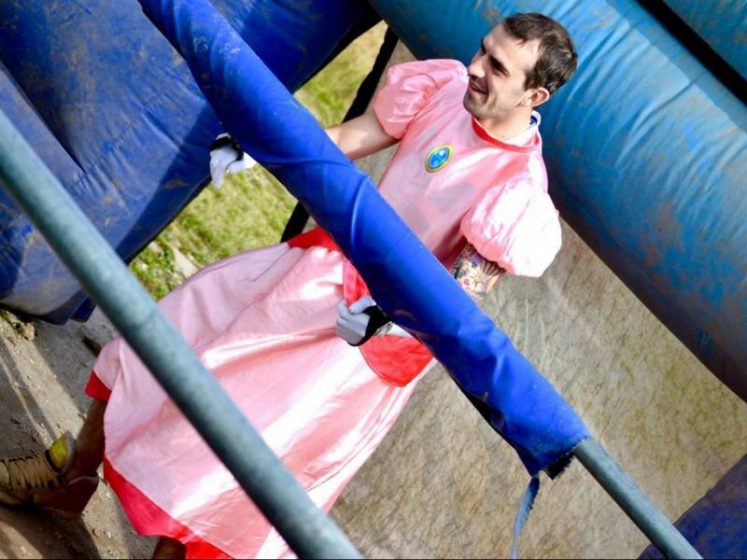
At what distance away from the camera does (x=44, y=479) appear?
9.17ft

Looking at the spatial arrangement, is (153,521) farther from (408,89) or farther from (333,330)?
(408,89)

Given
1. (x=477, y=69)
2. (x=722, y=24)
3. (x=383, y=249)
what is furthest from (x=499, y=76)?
(x=383, y=249)

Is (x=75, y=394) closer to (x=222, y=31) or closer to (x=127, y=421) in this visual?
(x=127, y=421)

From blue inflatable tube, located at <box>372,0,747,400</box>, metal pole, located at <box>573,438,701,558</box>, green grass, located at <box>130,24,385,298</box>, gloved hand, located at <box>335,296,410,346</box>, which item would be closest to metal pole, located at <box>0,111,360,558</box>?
metal pole, located at <box>573,438,701,558</box>

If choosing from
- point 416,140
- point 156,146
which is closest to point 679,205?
point 416,140

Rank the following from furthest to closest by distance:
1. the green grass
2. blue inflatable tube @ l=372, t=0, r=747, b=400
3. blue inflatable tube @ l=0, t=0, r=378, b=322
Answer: the green grass → blue inflatable tube @ l=0, t=0, r=378, b=322 → blue inflatable tube @ l=372, t=0, r=747, b=400

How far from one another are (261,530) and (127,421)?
1.09 feet

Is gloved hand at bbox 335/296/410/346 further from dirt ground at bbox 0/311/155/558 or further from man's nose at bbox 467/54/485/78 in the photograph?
dirt ground at bbox 0/311/155/558

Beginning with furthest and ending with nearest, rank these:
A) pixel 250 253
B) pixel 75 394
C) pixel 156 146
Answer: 1. pixel 75 394
2. pixel 156 146
3. pixel 250 253

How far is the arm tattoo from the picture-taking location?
7.97ft

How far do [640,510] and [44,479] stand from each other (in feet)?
4.41

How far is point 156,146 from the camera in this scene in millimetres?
3164

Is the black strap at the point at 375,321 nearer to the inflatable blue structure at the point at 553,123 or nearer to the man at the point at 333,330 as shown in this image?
the man at the point at 333,330

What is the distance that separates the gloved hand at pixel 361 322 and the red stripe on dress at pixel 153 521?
19.8 inches
